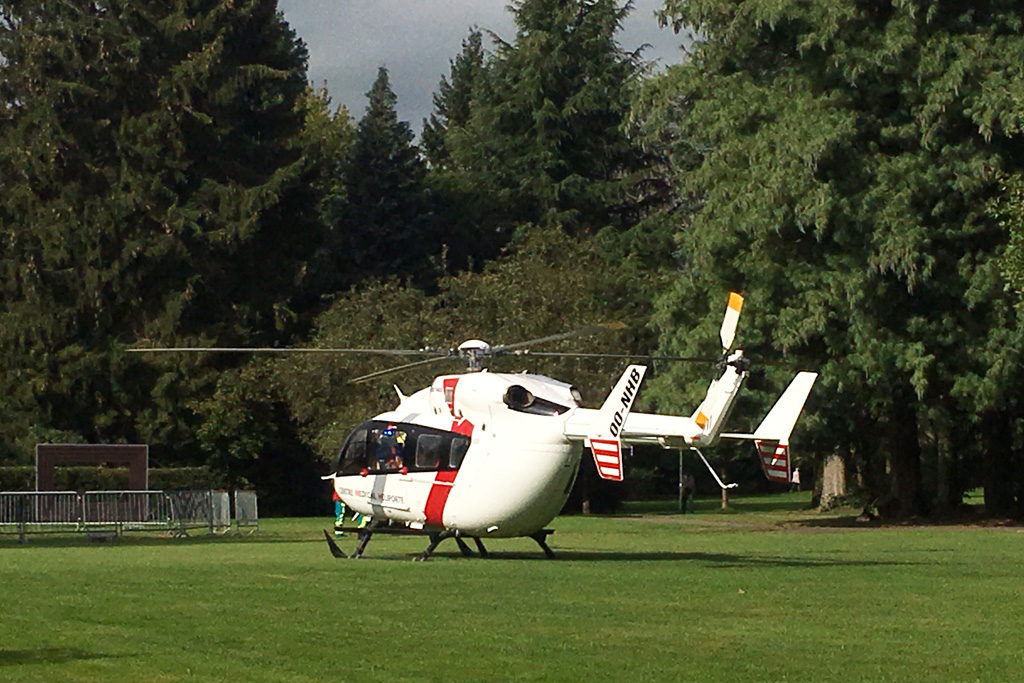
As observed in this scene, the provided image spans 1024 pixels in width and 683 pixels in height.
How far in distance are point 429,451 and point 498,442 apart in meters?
1.45

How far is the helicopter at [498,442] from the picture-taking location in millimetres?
25844

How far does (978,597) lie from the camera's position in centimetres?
2075

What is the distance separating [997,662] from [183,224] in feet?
169

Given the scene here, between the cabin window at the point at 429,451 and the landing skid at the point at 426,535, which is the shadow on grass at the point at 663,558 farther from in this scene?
the cabin window at the point at 429,451

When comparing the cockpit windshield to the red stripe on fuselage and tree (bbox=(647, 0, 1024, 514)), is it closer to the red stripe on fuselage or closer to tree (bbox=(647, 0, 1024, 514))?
the red stripe on fuselage

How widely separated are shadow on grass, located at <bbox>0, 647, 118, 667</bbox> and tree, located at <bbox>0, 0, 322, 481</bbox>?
46.4 metres

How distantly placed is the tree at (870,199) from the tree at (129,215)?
22934 mm

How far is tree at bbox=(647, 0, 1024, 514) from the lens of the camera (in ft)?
141

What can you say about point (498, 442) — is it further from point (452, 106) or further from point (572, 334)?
point (452, 106)

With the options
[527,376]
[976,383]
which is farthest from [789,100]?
[527,376]

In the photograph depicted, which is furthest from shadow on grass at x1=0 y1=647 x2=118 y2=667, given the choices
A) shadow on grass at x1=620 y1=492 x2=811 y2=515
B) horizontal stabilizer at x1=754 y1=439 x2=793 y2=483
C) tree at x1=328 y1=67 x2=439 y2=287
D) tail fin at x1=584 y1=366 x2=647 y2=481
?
tree at x1=328 y1=67 x2=439 y2=287

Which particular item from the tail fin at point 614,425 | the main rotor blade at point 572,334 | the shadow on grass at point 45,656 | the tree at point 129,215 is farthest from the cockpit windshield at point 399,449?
the tree at point 129,215

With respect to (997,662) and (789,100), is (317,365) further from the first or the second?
(997,662)

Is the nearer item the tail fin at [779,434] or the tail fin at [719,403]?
the tail fin at [719,403]
